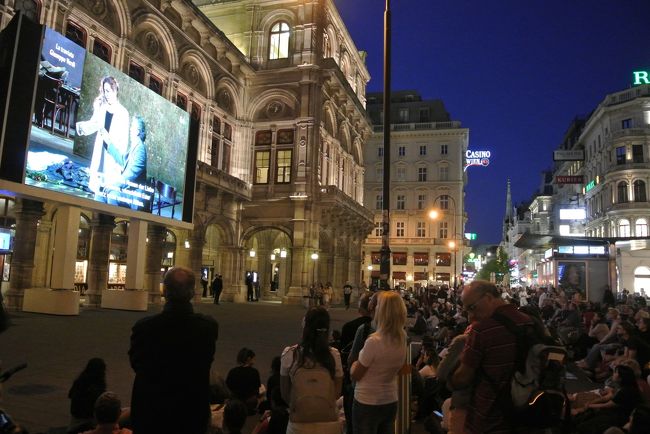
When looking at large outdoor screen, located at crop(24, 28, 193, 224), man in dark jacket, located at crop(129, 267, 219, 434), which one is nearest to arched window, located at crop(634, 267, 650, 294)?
large outdoor screen, located at crop(24, 28, 193, 224)

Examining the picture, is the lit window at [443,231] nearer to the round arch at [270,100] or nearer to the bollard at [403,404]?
the round arch at [270,100]

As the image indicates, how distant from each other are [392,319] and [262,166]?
3024 centimetres

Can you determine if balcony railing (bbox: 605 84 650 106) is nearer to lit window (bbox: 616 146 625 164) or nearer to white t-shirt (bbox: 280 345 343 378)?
lit window (bbox: 616 146 625 164)

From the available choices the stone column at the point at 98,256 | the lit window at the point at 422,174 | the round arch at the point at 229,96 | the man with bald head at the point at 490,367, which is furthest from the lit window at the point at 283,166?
the lit window at the point at 422,174

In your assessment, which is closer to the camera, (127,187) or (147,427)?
(147,427)

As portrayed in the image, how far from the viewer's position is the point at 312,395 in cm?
380

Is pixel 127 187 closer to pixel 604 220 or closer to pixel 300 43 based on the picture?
pixel 300 43

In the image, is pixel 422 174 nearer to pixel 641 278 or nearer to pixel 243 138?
pixel 641 278

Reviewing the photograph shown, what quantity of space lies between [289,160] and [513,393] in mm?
30496

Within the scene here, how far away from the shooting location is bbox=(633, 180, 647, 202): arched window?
4909 centimetres

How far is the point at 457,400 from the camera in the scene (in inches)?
146

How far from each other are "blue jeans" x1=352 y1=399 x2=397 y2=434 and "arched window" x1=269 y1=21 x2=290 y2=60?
32724 millimetres

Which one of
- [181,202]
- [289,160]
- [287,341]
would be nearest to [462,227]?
[289,160]

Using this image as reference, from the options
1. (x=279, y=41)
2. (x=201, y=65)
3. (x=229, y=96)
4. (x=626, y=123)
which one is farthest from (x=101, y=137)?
(x=626, y=123)
